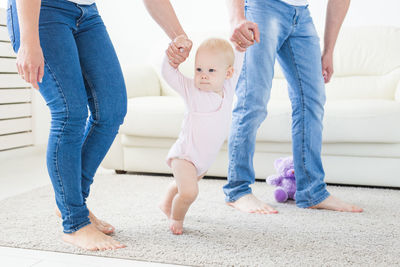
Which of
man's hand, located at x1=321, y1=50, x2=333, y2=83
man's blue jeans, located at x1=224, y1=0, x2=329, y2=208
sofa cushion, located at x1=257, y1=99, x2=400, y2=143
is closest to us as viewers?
man's blue jeans, located at x1=224, y1=0, x2=329, y2=208

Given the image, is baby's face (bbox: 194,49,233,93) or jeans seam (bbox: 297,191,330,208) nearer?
baby's face (bbox: 194,49,233,93)

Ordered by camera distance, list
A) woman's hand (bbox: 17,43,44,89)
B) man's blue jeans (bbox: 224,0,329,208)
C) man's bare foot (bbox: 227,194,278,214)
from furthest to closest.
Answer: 1. man's bare foot (bbox: 227,194,278,214)
2. man's blue jeans (bbox: 224,0,329,208)
3. woman's hand (bbox: 17,43,44,89)

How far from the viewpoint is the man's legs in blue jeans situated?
1.72 meters

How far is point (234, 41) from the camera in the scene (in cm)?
148

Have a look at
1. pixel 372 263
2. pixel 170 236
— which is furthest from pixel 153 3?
pixel 372 263

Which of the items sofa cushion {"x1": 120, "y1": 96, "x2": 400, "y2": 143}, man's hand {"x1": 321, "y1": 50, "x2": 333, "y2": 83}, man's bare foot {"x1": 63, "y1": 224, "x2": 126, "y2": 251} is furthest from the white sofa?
man's bare foot {"x1": 63, "y1": 224, "x2": 126, "y2": 251}

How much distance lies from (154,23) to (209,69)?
7.78 feet

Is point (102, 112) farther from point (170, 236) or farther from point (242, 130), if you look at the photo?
point (242, 130)

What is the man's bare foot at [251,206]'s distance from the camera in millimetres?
1827

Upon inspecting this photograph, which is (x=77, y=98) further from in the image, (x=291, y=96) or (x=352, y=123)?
(x=352, y=123)

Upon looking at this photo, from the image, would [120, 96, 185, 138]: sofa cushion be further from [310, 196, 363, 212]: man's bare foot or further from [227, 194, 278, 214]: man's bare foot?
[310, 196, 363, 212]: man's bare foot

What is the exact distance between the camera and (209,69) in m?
1.49

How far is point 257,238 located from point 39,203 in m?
0.98

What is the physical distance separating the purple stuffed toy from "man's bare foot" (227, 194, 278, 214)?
0.17 metres
